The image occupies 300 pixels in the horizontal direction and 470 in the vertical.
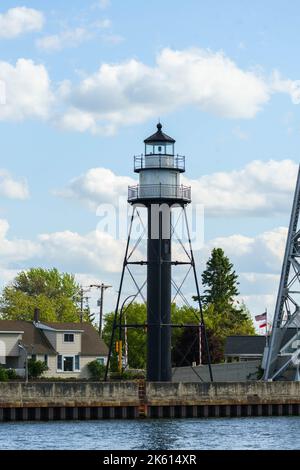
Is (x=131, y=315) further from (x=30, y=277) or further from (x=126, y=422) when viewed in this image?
(x=126, y=422)

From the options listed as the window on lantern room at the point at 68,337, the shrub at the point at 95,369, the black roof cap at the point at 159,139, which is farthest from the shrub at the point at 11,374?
the black roof cap at the point at 159,139

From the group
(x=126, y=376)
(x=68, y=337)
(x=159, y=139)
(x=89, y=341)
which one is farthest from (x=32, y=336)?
(x=159, y=139)

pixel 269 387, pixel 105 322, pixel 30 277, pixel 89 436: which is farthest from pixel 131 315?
pixel 89 436

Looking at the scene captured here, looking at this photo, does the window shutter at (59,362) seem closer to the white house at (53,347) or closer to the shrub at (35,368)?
the white house at (53,347)

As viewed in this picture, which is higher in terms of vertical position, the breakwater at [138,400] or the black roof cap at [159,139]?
the black roof cap at [159,139]

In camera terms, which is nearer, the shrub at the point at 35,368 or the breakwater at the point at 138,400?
the breakwater at the point at 138,400

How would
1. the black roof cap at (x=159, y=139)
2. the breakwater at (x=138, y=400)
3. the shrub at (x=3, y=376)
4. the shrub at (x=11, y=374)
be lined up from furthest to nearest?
the shrub at (x=11, y=374) → the shrub at (x=3, y=376) → the black roof cap at (x=159, y=139) → the breakwater at (x=138, y=400)

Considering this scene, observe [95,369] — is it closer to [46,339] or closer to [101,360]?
[101,360]

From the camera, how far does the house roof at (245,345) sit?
13250cm

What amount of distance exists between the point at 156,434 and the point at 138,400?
37.9 feet

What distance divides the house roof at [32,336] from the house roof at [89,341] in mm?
1487

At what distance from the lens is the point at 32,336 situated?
394 ft

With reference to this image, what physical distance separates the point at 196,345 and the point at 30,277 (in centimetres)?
6488

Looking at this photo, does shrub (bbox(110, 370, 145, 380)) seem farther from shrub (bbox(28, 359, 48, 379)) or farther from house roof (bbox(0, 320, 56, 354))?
house roof (bbox(0, 320, 56, 354))
